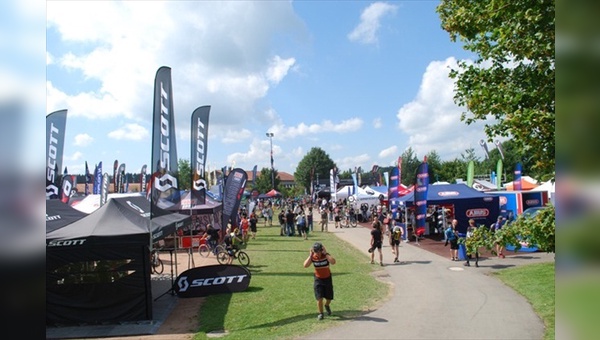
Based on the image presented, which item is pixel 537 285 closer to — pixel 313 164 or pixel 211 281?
pixel 211 281

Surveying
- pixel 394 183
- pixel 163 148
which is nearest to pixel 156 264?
pixel 163 148

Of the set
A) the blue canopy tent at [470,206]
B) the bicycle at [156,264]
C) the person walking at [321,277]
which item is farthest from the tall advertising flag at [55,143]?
the blue canopy tent at [470,206]

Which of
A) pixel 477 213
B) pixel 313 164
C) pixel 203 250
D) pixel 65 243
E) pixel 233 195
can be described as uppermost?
pixel 313 164

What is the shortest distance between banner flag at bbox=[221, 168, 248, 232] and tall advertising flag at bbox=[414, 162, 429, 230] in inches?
382

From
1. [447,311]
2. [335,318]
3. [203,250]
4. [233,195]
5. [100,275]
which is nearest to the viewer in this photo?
[335,318]

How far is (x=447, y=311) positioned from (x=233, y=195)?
16.0 metres

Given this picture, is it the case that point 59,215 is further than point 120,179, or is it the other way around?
point 120,179

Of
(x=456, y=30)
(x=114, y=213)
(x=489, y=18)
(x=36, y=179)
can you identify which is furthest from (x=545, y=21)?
(x=114, y=213)

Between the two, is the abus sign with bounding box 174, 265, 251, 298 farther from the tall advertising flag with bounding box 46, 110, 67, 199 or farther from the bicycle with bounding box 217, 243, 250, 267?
the tall advertising flag with bounding box 46, 110, 67, 199

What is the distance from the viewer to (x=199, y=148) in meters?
19.3

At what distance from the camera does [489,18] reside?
698 centimetres

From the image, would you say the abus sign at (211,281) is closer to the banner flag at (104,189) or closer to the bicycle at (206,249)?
the bicycle at (206,249)

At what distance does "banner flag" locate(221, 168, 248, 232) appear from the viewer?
23.8 meters

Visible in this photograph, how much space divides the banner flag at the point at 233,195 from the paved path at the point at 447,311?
35.7 feet
